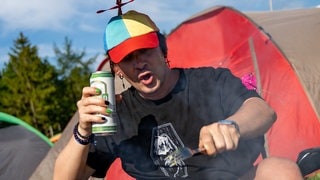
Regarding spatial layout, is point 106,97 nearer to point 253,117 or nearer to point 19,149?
point 253,117

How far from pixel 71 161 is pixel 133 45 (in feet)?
1.02

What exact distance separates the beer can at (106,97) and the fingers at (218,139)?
0.89ft

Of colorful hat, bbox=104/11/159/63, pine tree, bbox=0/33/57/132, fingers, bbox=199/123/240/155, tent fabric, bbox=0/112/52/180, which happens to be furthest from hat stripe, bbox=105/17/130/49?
pine tree, bbox=0/33/57/132

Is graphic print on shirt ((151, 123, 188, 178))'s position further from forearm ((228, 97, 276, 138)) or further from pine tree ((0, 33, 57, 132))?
pine tree ((0, 33, 57, 132))

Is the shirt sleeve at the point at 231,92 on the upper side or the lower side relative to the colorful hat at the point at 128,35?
lower

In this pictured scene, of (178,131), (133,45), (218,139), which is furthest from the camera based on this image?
(178,131)

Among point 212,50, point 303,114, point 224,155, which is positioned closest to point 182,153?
point 224,155

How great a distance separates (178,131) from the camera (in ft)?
4.39

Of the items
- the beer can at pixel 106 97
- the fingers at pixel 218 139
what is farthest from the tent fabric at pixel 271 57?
the fingers at pixel 218 139

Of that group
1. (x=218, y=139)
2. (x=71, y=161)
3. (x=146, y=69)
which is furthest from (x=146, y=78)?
(x=218, y=139)

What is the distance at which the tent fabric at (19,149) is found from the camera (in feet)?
10.4

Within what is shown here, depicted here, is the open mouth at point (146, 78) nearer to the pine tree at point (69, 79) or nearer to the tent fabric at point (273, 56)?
the tent fabric at point (273, 56)

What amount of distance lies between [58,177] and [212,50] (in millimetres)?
1910

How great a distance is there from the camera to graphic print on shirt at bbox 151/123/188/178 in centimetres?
132
